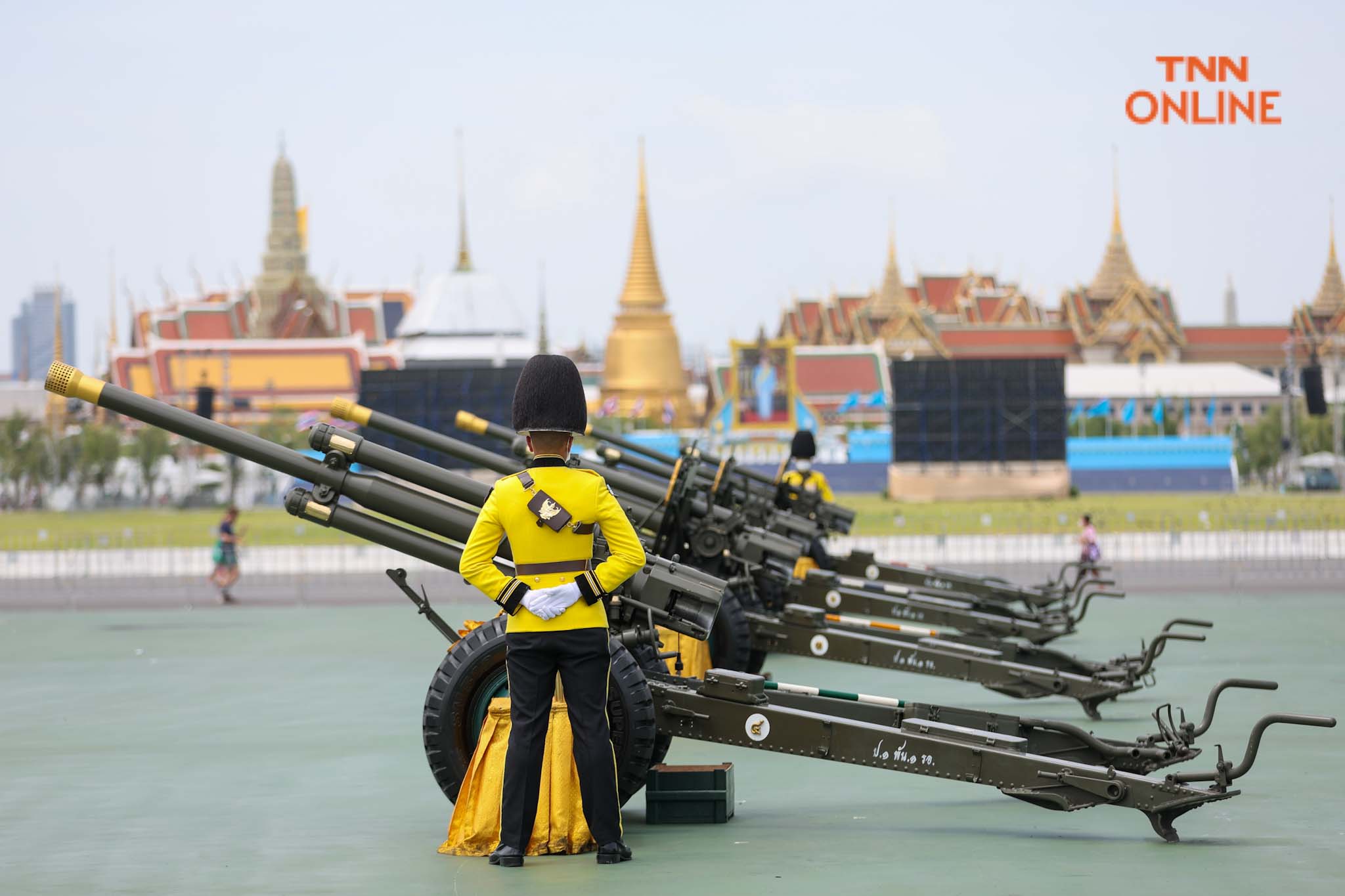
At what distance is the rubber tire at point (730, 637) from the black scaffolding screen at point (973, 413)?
3491 centimetres

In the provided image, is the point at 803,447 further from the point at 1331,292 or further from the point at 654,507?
the point at 1331,292

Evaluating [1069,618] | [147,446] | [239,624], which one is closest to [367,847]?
[1069,618]

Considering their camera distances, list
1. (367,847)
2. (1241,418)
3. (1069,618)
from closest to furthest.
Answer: (367,847) → (1069,618) → (1241,418)

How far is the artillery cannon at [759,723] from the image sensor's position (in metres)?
6.62

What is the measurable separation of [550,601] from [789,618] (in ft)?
14.9

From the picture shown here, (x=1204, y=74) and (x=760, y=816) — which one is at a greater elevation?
(x=1204, y=74)

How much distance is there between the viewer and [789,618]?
10672 millimetres

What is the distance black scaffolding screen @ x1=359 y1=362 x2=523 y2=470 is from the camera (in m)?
36.2

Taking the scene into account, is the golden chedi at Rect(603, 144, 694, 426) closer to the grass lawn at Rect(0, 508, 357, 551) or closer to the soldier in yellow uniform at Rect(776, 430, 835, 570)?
the grass lawn at Rect(0, 508, 357, 551)

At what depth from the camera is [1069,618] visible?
13.5 metres

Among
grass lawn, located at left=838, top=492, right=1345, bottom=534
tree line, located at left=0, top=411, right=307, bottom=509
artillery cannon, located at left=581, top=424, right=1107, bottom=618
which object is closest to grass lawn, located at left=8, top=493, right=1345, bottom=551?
grass lawn, located at left=838, top=492, right=1345, bottom=534

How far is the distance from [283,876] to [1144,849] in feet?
10.5

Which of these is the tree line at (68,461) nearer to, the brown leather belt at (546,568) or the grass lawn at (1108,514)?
the grass lawn at (1108,514)

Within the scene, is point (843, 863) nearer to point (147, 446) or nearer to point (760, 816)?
point (760, 816)
